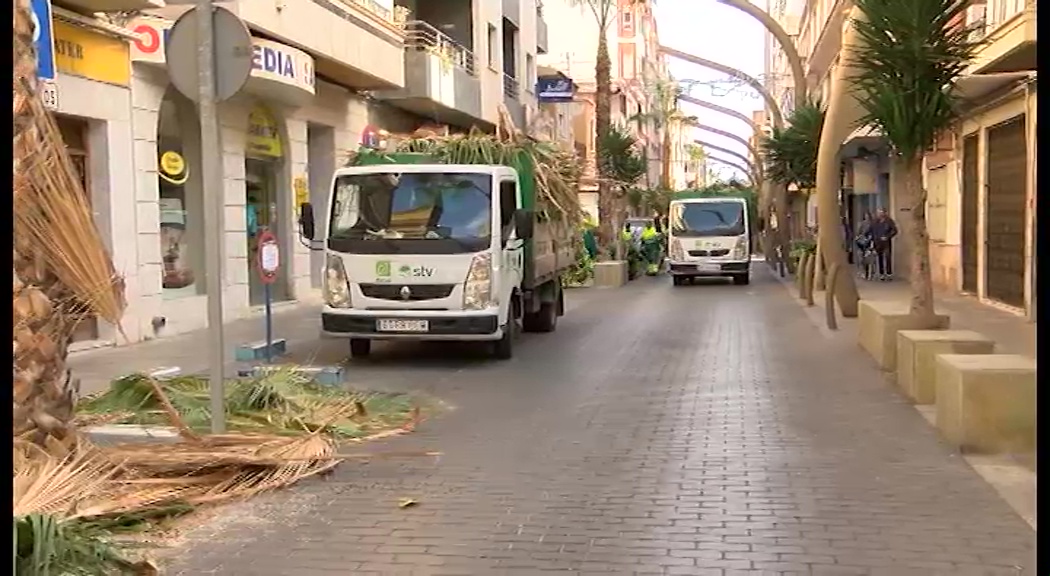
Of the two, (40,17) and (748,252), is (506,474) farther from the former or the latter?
(748,252)

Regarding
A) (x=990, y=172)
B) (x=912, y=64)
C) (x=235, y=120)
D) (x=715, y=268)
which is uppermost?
(x=235, y=120)

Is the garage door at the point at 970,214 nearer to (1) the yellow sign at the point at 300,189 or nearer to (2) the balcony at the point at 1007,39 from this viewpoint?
(2) the balcony at the point at 1007,39

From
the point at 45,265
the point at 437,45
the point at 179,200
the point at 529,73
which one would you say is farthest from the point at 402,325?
the point at 529,73

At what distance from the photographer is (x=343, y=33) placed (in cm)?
1936

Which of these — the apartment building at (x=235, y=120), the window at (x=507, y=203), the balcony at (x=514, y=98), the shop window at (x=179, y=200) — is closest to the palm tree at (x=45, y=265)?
the apartment building at (x=235, y=120)

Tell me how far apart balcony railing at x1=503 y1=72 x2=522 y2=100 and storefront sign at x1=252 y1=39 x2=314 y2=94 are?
1546 centimetres

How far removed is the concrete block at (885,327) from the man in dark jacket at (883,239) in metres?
13.7

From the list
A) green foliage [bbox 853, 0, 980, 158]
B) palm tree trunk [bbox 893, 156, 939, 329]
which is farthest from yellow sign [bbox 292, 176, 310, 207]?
palm tree trunk [bbox 893, 156, 939, 329]

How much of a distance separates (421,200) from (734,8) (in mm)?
10653

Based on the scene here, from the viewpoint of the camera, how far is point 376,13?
2133cm

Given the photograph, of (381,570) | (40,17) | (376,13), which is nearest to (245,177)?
(376,13)

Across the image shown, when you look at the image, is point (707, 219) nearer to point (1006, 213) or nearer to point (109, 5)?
point (1006, 213)

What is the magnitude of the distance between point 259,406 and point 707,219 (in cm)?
2021

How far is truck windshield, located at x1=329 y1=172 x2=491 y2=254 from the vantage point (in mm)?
Result: 11492
